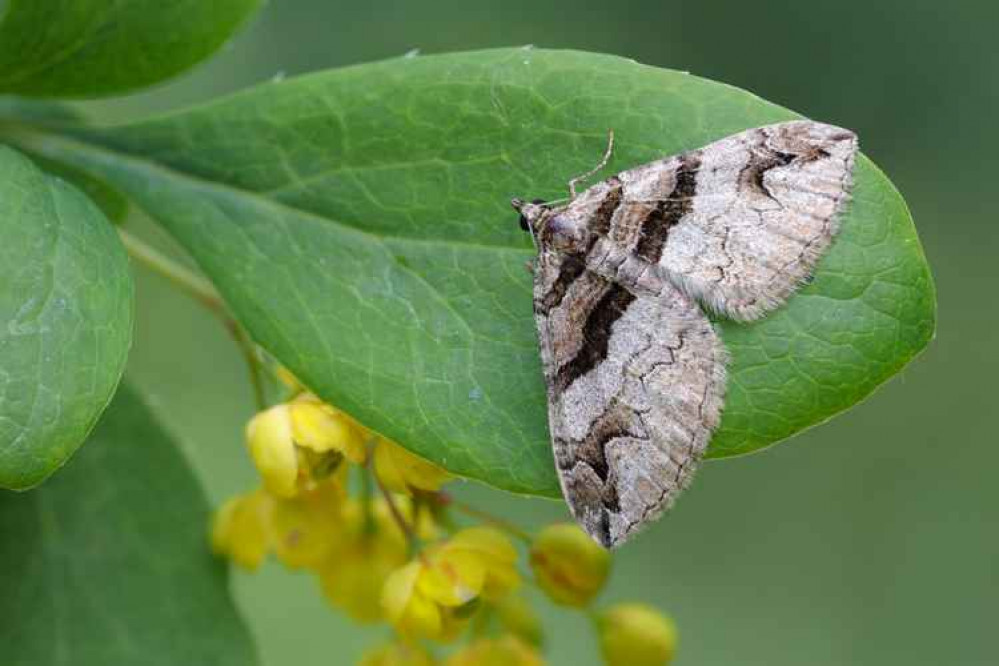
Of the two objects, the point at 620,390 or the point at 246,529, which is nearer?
the point at 620,390

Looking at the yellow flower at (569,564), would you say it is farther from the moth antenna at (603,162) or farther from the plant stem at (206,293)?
the moth antenna at (603,162)

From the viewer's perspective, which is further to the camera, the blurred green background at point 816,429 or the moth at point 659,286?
the blurred green background at point 816,429

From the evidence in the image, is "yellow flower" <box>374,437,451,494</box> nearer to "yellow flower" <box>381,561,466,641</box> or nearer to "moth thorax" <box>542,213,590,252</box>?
"yellow flower" <box>381,561,466,641</box>

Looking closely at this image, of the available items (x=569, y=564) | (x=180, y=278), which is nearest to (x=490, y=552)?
(x=569, y=564)

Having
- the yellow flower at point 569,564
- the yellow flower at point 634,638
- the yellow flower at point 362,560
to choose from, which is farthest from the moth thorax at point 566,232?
the yellow flower at point 634,638

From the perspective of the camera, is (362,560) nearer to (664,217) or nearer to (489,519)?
(489,519)

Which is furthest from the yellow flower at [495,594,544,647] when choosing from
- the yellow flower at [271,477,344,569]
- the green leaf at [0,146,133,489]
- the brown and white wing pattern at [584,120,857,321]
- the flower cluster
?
the green leaf at [0,146,133,489]
